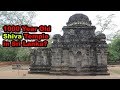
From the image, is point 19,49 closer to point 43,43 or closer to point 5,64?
point 5,64

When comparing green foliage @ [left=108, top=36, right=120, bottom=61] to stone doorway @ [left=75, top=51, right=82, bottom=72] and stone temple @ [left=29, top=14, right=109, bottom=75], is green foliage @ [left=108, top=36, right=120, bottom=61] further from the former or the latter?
stone doorway @ [left=75, top=51, right=82, bottom=72]

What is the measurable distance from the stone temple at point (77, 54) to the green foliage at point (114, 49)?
880cm

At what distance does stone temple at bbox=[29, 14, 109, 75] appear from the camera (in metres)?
15.9

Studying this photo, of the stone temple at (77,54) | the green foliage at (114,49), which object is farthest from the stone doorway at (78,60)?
the green foliage at (114,49)

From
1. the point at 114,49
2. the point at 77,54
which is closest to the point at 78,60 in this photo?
the point at 77,54

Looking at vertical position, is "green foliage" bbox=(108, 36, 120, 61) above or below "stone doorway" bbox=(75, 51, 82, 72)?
above

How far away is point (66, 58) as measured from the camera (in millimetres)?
16016

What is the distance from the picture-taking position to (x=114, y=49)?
2483 cm

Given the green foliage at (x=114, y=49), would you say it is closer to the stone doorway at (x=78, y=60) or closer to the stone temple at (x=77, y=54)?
the stone temple at (x=77, y=54)

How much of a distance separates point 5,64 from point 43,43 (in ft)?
48.4

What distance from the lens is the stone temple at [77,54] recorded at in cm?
1586

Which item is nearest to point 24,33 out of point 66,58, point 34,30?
point 34,30

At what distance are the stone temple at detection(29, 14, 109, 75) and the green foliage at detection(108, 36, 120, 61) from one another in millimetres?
8800

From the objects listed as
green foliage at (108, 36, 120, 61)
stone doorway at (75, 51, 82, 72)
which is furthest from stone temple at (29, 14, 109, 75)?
green foliage at (108, 36, 120, 61)
